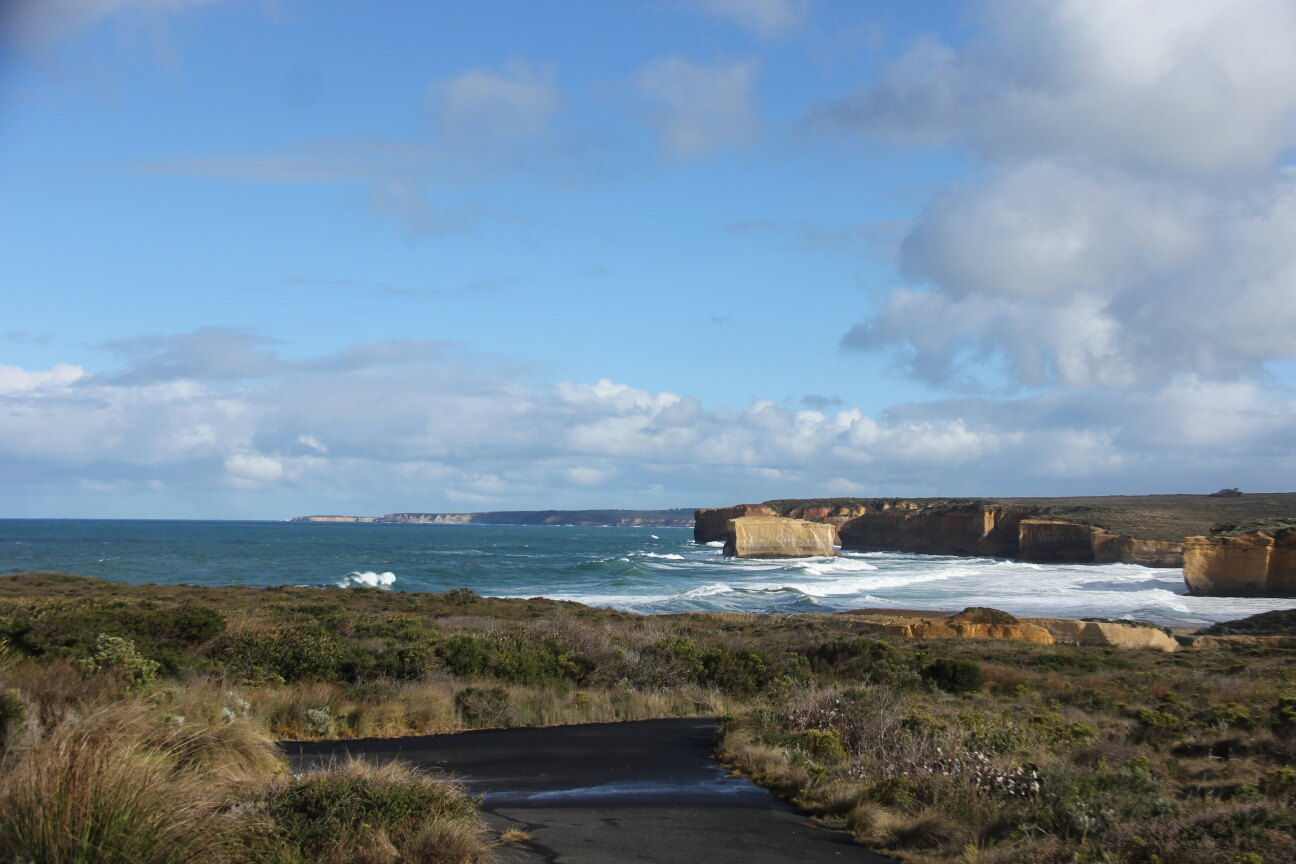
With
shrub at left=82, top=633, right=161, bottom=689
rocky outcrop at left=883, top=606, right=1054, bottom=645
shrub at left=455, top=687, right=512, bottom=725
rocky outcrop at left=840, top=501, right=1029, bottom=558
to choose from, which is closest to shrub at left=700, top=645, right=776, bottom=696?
shrub at left=455, top=687, right=512, bottom=725

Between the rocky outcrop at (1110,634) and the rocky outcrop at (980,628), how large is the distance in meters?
0.85

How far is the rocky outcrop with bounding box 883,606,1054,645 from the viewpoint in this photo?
33.1 m

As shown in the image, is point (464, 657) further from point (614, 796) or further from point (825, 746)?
point (614, 796)

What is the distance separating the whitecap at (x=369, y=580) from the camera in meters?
66.8

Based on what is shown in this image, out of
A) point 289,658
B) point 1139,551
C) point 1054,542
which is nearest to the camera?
point 289,658

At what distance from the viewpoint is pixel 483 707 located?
13.2m

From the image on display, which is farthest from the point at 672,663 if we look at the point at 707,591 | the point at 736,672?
the point at 707,591

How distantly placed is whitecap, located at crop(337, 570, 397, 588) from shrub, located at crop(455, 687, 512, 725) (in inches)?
2163

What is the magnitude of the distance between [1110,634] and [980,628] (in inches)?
177

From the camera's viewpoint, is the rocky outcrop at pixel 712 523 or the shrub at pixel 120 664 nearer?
the shrub at pixel 120 664

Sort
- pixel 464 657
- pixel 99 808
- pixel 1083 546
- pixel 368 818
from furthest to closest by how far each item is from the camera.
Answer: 1. pixel 1083 546
2. pixel 464 657
3. pixel 368 818
4. pixel 99 808

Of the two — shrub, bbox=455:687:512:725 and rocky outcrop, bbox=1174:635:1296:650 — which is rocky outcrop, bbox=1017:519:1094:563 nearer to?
rocky outcrop, bbox=1174:635:1296:650

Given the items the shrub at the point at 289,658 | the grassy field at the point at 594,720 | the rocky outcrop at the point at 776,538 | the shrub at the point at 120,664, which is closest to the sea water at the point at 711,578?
the rocky outcrop at the point at 776,538

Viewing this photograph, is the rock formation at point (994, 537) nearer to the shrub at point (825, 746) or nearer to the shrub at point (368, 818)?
the shrub at point (825, 746)
